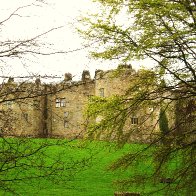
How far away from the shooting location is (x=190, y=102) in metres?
10.0

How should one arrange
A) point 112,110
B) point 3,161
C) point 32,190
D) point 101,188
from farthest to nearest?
point 101,188 → point 32,190 → point 112,110 → point 3,161

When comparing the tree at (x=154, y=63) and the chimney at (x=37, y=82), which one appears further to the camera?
the tree at (x=154, y=63)

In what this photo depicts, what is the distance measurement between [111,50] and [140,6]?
1399 millimetres

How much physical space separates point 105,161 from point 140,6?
653 inches

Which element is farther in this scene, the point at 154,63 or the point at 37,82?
the point at 154,63

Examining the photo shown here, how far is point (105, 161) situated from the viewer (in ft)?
81.8

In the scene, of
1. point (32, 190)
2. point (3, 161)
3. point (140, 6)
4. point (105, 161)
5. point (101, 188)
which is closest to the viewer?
point (3, 161)

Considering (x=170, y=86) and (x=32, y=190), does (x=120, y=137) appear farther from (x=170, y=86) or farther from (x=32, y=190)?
(x=32, y=190)

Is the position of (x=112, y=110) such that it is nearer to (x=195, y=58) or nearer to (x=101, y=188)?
(x=195, y=58)

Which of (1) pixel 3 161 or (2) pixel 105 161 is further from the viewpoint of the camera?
(2) pixel 105 161

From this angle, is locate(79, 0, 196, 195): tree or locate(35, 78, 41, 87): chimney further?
locate(79, 0, 196, 195): tree

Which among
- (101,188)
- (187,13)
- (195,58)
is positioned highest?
(187,13)

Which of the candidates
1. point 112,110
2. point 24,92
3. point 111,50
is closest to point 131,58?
point 111,50

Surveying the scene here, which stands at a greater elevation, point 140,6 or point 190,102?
point 140,6
